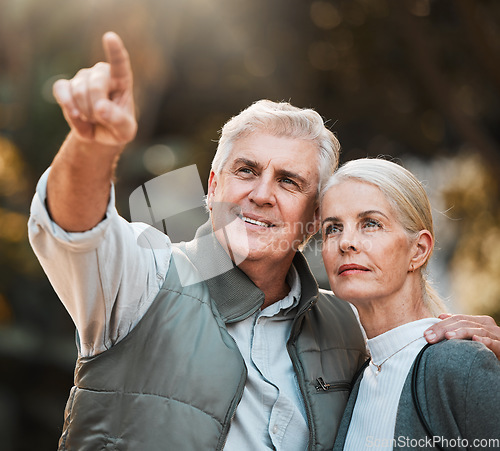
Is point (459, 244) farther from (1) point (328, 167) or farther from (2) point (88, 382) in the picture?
(2) point (88, 382)

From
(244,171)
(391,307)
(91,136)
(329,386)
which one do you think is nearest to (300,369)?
(329,386)

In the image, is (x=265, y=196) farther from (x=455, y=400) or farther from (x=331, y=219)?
(x=455, y=400)

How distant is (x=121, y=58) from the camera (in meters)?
1.19

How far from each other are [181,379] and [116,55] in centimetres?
97

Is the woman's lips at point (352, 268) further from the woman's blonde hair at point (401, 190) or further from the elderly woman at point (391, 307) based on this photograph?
the woman's blonde hair at point (401, 190)

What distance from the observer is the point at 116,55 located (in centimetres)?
118

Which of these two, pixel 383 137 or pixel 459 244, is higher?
pixel 383 137

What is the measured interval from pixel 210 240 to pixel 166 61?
4796 millimetres

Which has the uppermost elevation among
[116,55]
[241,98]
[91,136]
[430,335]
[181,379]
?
[241,98]

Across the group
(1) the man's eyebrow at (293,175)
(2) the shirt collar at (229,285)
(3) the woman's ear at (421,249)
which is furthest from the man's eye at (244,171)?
(3) the woman's ear at (421,249)

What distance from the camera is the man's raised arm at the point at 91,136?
4.05 feet

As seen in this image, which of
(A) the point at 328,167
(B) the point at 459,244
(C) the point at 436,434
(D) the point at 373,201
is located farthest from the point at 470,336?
(B) the point at 459,244

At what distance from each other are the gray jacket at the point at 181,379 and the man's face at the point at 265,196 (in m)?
0.17

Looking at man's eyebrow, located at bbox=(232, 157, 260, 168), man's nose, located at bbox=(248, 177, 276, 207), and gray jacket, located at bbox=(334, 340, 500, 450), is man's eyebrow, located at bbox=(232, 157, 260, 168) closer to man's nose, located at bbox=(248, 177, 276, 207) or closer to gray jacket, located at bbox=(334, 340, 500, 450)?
man's nose, located at bbox=(248, 177, 276, 207)
